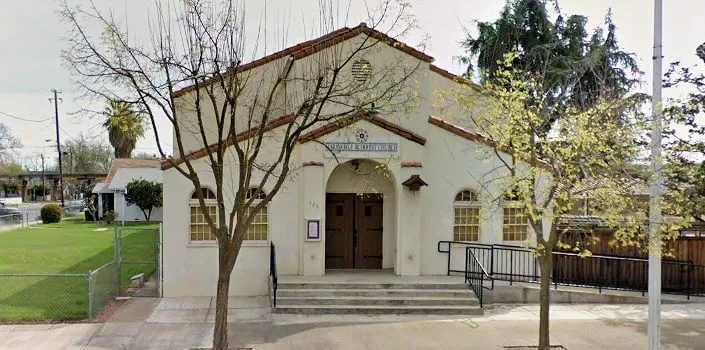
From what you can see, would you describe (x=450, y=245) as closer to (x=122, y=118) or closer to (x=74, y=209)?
(x=122, y=118)

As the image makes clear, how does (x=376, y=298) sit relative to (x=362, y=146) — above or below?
below

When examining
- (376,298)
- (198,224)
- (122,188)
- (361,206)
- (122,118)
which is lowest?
(376,298)

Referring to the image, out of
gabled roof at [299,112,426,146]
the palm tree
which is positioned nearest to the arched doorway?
gabled roof at [299,112,426,146]

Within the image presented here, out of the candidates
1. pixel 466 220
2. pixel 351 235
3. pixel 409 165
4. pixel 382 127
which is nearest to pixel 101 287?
pixel 351 235

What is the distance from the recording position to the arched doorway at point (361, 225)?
16.0 meters

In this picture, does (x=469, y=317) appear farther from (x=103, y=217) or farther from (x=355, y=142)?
(x=103, y=217)

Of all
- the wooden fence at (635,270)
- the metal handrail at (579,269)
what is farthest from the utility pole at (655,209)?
the wooden fence at (635,270)

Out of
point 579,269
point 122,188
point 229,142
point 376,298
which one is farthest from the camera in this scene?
point 122,188

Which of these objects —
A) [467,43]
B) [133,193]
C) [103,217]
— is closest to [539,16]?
[467,43]

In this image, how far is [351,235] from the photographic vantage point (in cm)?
1617

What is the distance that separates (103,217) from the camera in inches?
1634

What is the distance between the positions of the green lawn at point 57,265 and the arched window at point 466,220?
913 cm

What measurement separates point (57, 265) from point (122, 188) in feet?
72.8

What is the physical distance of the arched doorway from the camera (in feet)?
52.6
